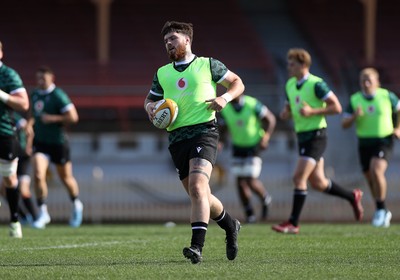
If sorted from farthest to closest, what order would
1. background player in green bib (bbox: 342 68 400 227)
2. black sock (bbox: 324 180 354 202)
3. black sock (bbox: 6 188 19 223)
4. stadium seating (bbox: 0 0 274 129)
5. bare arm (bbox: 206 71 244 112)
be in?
stadium seating (bbox: 0 0 274 129) → background player in green bib (bbox: 342 68 400 227) → black sock (bbox: 324 180 354 202) → black sock (bbox: 6 188 19 223) → bare arm (bbox: 206 71 244 112)

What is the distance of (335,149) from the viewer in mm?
22469

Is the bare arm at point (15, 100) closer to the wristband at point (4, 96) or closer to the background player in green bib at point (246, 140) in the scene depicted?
the wristband at point (4, 96)

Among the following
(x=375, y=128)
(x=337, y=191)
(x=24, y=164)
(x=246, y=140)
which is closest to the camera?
(x=337, y=191)

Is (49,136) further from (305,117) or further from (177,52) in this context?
(177,52)

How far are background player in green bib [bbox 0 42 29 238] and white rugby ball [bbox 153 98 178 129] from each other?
286cm

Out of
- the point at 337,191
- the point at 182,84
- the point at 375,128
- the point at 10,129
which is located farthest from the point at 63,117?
the point at 182,84

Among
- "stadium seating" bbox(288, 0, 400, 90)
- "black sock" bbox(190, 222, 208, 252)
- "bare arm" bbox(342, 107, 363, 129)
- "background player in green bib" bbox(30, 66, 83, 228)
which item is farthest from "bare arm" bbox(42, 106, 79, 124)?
"stadium seating" bbox(288, 0, 400, 90)

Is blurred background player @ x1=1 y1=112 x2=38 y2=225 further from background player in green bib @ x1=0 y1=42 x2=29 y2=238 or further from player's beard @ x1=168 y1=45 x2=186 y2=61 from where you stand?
player's beard @ x1=168 y1=45 x2=186 y2=61

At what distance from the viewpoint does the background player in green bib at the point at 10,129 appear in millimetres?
10742

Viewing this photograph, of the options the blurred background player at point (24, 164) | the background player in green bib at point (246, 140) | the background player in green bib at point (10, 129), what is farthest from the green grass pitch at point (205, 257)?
the background player in green bib at point (246, 140)

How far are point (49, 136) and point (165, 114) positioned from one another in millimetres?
7326

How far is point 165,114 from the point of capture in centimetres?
814

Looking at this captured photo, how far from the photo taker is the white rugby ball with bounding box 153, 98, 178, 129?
815 cm

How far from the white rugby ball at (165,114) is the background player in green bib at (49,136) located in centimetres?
695
